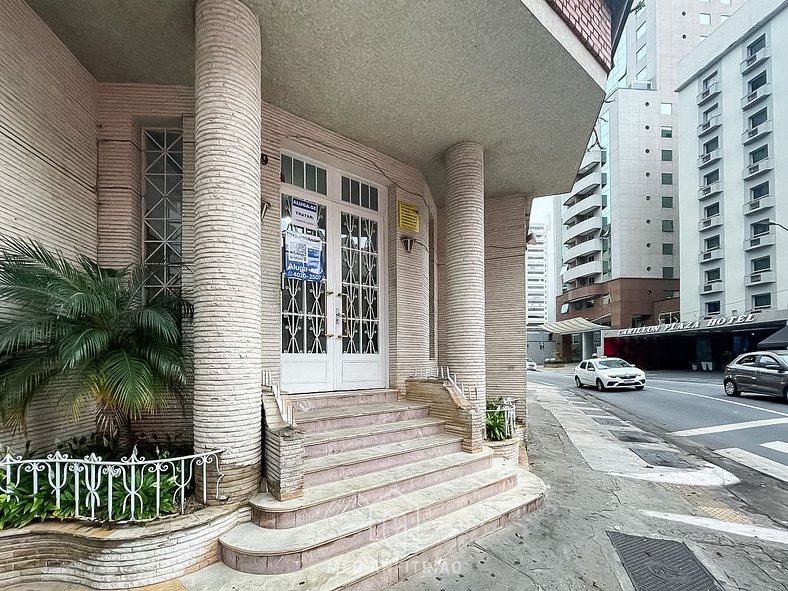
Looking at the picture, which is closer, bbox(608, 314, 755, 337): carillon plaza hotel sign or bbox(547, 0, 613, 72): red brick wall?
bbox(547, 0, 613, 72): red brick wall

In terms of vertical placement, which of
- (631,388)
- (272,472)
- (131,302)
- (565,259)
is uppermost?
(565,259)

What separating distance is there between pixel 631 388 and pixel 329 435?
1555 cm

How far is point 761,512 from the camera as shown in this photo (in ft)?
15.5

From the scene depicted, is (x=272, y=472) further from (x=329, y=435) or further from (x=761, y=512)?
(x=761, y=512)

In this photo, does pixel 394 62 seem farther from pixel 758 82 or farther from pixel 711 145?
pixel 711 145

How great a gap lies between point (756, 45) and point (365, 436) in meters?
33.0

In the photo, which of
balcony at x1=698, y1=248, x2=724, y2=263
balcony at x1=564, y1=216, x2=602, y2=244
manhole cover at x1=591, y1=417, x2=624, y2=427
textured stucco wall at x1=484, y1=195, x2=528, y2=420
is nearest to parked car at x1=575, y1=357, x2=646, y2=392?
manhole cover at x1=591, y1=417, x2=624, y2=427

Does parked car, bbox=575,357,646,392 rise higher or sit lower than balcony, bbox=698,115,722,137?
lower

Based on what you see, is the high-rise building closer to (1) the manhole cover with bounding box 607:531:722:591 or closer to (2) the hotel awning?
(2) the hotel awning

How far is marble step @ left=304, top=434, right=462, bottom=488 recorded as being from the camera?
3953 mm

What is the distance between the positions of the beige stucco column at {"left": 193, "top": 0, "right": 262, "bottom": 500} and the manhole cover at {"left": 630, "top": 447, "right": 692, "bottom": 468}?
19.5ft

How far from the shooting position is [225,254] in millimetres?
3596

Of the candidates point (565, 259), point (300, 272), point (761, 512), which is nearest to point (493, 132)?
point (300, 272)

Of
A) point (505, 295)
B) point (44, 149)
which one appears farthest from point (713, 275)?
point (44, 149)
